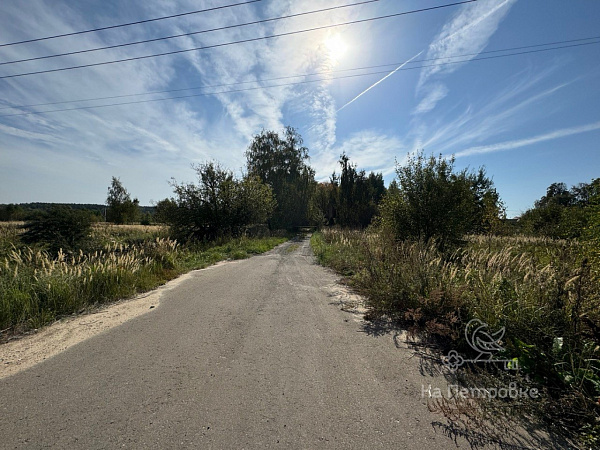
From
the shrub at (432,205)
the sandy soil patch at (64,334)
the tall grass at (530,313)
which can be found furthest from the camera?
the shrub at (432,205)

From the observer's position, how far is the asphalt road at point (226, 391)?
1.92 metres

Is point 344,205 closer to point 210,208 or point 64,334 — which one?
point 210,208

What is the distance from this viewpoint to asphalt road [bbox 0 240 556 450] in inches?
75.7

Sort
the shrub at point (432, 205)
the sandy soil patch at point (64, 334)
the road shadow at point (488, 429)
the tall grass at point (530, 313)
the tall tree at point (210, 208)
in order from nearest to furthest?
1. the road shadow at point (488, 429)
2. the tall grass at point (530, 313)
3. the sandy soil patch at point (64, 334)
4. the shrub at point (432, 205)
5. the tall tree at point (210, 208)

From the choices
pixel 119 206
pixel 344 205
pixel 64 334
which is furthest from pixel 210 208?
pixel 119 206

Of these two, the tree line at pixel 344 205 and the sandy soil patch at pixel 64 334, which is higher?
the tree line at pixel 344 205

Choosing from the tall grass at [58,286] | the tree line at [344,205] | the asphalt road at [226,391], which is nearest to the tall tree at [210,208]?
the tree line at [344,205]

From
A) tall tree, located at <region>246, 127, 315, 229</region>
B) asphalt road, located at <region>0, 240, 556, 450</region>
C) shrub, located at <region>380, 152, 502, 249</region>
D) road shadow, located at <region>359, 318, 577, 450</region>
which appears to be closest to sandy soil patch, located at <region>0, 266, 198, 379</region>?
asphalt road, located at <region>0, 240, 556, 450</region>

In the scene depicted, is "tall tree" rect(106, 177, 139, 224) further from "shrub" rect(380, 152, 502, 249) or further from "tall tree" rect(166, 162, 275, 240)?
Result: "shrub" rect(380, 152, 502, 249)

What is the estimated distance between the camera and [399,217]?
8797 mm

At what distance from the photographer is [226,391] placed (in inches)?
96.0

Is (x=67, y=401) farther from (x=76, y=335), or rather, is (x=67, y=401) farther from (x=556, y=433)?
(x=556, y=433)

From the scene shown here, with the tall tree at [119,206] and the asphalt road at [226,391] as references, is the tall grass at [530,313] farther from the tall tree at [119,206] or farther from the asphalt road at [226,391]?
the tall tree at [119,206]

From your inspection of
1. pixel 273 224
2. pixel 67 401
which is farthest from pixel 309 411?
pixel 273 224
